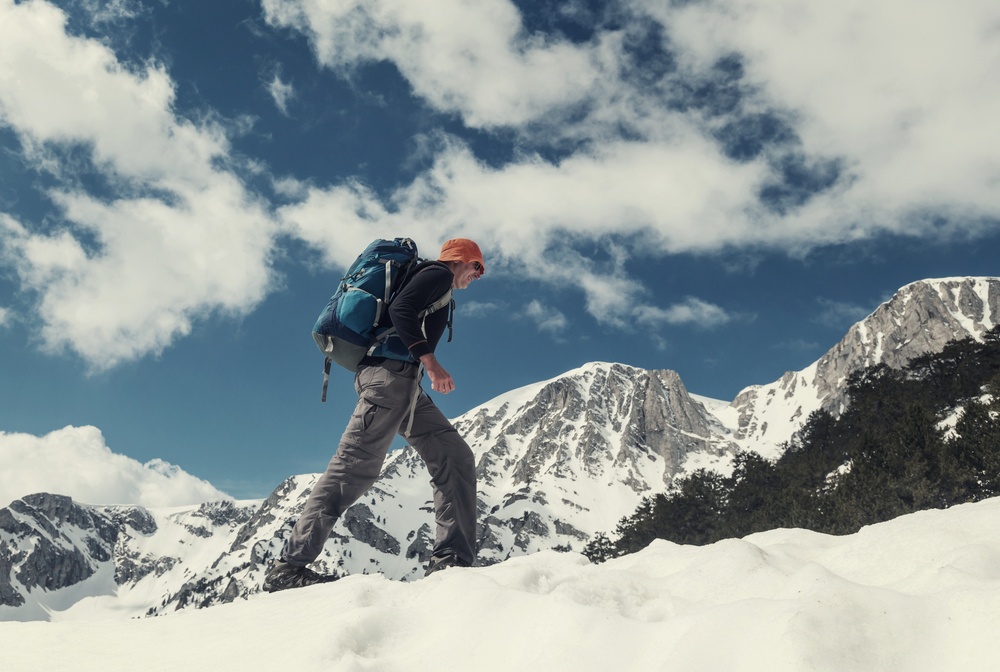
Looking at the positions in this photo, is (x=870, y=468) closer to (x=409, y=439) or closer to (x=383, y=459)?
(x=409, y=439)

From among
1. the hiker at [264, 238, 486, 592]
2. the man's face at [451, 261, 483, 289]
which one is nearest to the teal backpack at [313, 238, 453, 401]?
the hiker at [264, 238, 486, 592]

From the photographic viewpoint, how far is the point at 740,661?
2.10 m

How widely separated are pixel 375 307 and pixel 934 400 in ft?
205

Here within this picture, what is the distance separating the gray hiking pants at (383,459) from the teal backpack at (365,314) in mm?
160

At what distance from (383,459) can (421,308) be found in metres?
1.42

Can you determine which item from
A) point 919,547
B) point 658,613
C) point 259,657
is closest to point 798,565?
point 919,547

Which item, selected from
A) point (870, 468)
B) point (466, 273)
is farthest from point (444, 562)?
point (870, 468)

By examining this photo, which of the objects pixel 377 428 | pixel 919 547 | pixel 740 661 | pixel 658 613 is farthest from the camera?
pixel 377 428

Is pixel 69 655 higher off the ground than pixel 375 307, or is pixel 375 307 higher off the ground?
pixel 375 307

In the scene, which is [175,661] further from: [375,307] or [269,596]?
[375,307]

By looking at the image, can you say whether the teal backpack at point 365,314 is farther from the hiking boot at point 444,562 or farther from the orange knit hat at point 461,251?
the hiking boot at point 444,562

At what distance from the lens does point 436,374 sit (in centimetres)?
559

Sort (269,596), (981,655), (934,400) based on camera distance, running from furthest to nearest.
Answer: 1. (934,400)
2. (269,596)
3. (981,655)

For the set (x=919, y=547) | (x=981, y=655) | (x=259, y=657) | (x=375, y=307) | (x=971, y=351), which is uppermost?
(x=971, y=351)
